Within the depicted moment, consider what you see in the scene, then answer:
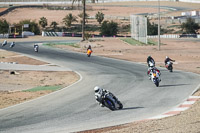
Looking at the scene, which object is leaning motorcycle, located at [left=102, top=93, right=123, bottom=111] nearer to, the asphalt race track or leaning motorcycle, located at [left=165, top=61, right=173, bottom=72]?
the asphalt race track

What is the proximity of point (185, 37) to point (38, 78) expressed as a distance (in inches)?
2802

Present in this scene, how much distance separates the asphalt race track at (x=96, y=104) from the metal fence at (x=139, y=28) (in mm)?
38746

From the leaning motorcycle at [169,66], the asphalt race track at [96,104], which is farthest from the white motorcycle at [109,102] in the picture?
the leaning motorcycle at [169,66]

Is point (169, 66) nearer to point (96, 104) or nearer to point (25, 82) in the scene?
point (25, 82)

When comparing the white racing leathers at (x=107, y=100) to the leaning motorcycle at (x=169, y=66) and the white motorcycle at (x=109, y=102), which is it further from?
the leaning motorcycle at (x=169, y=66)

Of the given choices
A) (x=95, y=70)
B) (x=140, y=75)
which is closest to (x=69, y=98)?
(x=140, y=75)

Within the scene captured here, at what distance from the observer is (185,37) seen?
343 ft

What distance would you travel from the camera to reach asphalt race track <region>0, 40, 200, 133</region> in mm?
19031

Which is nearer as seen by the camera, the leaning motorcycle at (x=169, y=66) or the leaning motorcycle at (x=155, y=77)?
the leaning motorcycle at (x=155, y=77)

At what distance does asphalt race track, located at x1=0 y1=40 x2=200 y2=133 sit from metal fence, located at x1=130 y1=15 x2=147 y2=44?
127ft

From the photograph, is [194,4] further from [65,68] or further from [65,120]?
[65,120]

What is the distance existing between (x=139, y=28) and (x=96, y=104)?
58566 millimetres

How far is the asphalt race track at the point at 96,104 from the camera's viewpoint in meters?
19.0

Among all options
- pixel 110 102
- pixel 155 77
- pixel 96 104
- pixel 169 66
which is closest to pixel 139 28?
pixel 169 66
